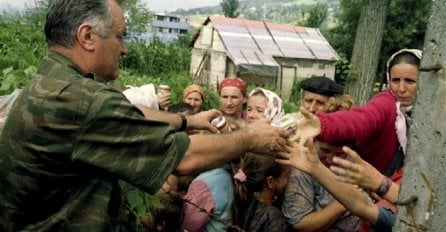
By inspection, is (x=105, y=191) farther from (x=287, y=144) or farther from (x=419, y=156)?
(x=419, y=156)

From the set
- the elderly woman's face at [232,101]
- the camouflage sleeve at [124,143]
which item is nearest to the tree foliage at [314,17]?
the elderly woman's face at [232,101]

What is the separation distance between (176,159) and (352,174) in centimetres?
65

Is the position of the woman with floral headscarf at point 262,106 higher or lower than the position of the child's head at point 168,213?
higher

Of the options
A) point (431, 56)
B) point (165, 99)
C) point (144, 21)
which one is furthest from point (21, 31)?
point (144, 21)

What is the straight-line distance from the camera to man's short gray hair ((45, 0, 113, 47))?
1.92 metres

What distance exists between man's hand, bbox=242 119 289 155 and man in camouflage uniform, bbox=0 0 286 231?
194 mm

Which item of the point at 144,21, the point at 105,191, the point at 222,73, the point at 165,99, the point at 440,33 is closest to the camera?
the point at 440,33

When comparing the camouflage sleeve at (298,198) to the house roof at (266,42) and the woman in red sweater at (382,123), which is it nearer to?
the woman in red sweater at (382,123)

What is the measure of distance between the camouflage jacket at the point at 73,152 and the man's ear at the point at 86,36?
0.10 meters

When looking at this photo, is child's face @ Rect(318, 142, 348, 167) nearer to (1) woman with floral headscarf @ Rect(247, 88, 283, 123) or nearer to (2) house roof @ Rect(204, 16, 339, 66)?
(1) woman with floral headscarf @ Rect(247, 88, 283, 123)

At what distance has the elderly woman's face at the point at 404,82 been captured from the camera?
2.70 meters

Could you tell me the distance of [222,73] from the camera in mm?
21516

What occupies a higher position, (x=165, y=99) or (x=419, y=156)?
(x=419, y=156)

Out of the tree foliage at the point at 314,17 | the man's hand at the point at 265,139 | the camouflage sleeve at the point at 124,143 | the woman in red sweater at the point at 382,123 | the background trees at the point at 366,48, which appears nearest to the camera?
the camouflage sleeve at the point at 124,143
